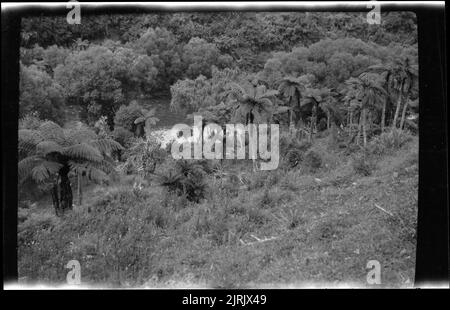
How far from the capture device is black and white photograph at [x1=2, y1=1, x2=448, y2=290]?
609 centimetres

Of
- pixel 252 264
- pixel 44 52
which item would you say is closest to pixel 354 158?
pixel 252 264

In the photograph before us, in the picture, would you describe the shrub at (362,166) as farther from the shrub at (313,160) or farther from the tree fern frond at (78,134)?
the tree fern frond at (78,134)

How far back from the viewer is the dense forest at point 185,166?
6172mm

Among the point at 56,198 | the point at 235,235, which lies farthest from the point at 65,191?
the point at 235,235

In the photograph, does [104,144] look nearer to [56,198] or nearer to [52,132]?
[52,132]

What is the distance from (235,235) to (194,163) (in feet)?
7.26

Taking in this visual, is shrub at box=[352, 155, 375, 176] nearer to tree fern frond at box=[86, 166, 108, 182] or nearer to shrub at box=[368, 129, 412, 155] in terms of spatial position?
shrub at box=[368, 129, 412, 155]

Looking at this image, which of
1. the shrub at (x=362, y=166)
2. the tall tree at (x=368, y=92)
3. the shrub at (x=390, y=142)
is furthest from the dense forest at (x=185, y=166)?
the shrub at (x=390, y=142)

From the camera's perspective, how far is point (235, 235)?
6.57 m

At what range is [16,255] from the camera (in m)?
5.95

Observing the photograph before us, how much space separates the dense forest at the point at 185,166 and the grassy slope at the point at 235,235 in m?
0.02

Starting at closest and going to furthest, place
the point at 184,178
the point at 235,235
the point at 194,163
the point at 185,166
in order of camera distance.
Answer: the point at 235,235 < the point at 184,178 < the point at 185,166 < the point at 194,163

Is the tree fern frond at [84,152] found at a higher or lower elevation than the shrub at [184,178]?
higher

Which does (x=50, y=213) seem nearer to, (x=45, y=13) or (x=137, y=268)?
(x=137, y=268)
